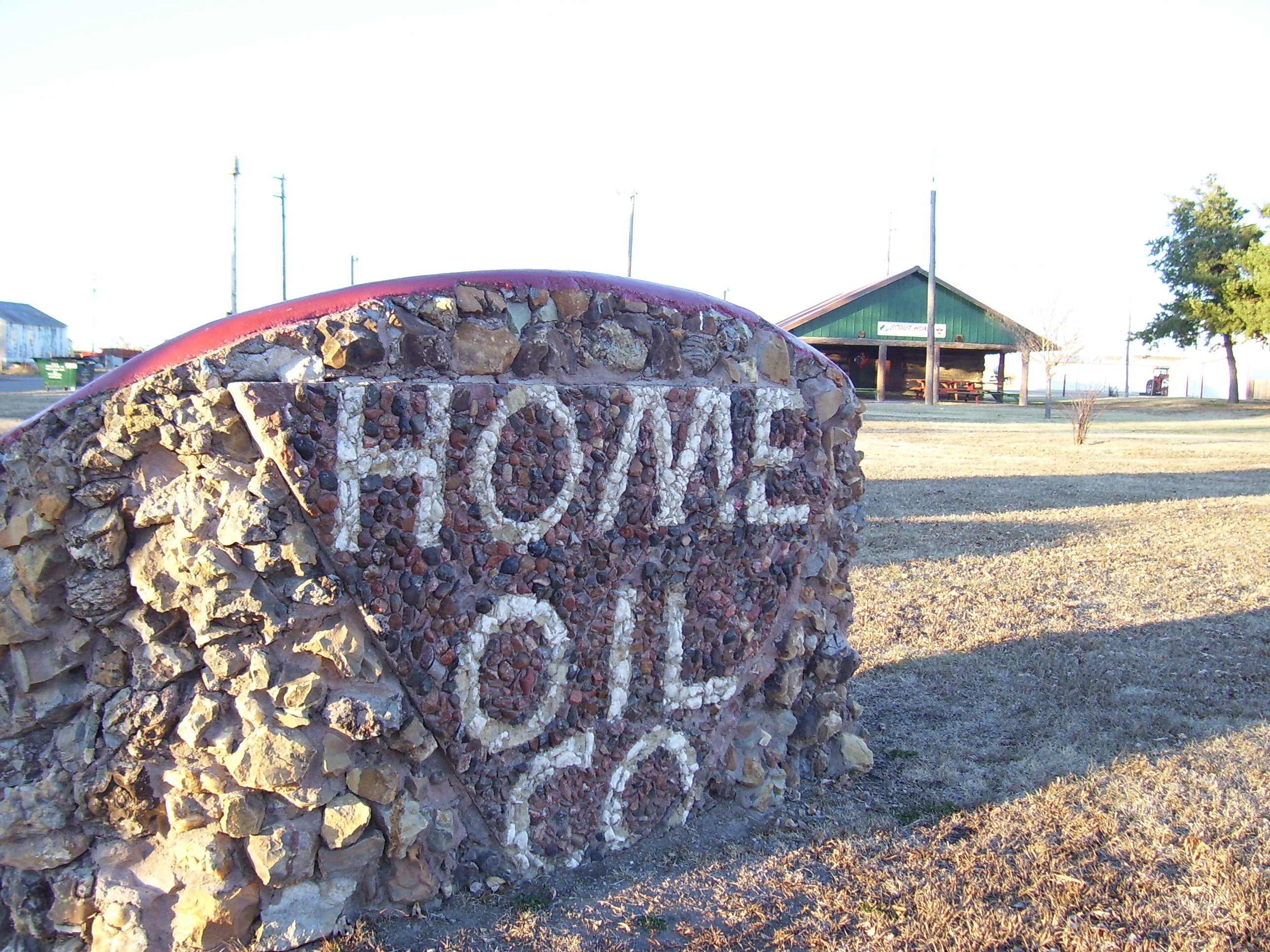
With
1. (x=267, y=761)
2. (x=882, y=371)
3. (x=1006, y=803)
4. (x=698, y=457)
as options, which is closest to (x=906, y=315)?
(x=882, y=371)

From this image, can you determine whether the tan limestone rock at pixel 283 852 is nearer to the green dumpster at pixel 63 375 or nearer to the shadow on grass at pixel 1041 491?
the shadow on grass at pixel 1041 491

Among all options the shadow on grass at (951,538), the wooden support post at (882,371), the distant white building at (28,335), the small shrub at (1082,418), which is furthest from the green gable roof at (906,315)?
the distant white building at (28,335)

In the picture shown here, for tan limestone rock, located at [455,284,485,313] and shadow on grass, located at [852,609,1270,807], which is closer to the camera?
tan limestone rock, located at [455,284,485,313]

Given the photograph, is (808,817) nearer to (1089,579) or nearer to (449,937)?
(449,937)

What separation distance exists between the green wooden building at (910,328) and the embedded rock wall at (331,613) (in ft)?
97.9

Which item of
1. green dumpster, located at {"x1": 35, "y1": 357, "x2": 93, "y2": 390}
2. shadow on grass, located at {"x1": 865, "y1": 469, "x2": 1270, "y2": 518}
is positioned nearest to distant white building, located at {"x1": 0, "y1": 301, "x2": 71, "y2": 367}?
green dumpster, located at {"x1": 35, "y1": 357, "x2": 93, "y2": 390}

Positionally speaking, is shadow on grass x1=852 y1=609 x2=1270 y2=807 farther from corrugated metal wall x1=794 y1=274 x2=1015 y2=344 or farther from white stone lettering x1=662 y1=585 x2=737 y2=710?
corrugated metal wall x1=794 y1=274 x2=1015 y2=344

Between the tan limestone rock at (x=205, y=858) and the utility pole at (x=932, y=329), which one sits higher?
the utility pole at (x=932, y=329)

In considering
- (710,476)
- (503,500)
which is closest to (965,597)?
(710,476)

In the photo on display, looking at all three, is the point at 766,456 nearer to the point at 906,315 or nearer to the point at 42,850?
the point at 42,850

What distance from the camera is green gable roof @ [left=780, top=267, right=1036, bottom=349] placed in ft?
109

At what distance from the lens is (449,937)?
2.79 m

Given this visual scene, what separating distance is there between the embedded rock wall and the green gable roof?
1203 inches

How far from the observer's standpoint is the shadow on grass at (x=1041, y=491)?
11000 mm
